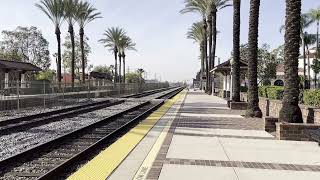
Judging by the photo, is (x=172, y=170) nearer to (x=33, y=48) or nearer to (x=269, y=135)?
(x=269, y=135)

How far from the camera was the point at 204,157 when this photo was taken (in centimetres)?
952

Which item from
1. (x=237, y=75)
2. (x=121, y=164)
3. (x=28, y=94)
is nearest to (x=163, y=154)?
(x=121, y=164)

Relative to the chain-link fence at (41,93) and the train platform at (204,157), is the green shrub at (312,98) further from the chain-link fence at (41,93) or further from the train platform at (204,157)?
the chain-link fence at (41,93)

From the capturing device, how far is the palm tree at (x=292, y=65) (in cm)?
1337

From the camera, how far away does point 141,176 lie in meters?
7.67

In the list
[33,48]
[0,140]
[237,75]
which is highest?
[33,48]

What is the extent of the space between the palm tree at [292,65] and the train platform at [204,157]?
2.87 feet

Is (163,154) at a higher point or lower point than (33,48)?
lower

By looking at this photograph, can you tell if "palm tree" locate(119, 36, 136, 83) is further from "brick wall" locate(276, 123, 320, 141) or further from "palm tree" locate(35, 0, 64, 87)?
"brick wall" locate(276, 123, 320, 141)

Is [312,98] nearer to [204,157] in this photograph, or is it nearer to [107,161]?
[204,157]

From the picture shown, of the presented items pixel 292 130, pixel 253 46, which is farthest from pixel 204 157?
pixel 253 46

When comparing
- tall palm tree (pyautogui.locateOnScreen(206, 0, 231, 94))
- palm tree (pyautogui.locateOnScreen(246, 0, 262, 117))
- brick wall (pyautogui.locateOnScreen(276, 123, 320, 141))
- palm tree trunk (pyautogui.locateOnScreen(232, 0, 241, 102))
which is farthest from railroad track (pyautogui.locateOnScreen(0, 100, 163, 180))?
tall palm tree (pyautogui.locateOnScreen(206, 0, 231, 94))

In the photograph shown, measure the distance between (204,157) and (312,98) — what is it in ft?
29.4

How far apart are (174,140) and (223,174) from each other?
4359mm
